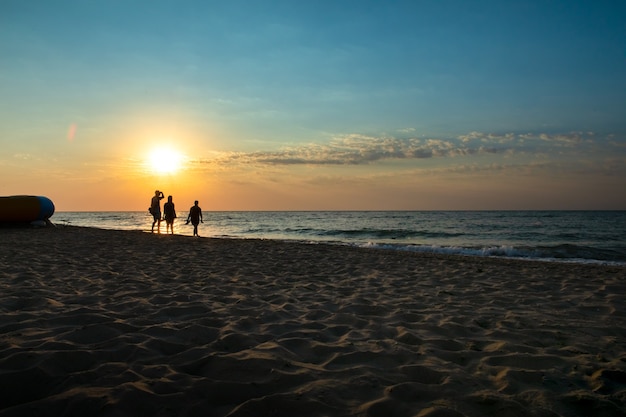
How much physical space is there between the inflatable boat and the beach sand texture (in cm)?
1378

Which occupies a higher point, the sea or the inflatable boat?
the inflatable boat

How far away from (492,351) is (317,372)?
1774 mm

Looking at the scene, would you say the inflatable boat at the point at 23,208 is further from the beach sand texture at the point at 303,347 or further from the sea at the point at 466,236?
the beach sand texture at the point at 303,347

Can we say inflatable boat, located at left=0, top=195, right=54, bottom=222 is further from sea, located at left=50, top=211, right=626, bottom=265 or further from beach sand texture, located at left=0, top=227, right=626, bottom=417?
beach sand texture, located at left=0, top=227, right=626, bottom=417

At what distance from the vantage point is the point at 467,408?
98.9 inches

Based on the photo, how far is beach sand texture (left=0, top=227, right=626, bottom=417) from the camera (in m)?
2.54

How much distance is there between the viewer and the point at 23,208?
18.1 meters

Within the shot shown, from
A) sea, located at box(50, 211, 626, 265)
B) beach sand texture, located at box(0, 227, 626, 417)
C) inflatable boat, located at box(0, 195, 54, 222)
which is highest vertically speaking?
inflatable boat, located at box(0, 195, 54, 222)

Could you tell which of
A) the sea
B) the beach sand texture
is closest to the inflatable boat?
the sea

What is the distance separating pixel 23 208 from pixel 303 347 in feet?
66.1

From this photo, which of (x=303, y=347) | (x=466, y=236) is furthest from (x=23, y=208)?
(x=466, y=236)

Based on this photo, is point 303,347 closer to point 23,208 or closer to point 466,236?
point 23,208

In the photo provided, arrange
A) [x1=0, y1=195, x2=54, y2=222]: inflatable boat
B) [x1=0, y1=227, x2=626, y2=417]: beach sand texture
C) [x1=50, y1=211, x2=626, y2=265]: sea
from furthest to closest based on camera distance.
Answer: [x1=0, y1=195, x2=54, y2=222]: inflatable boat
[x1=50, y1=211, x2=626, y2=265]: sea
[x1=0, y1=227, x2=626, y2=417]: beach sand texture

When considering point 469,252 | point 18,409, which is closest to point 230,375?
point 18,409
